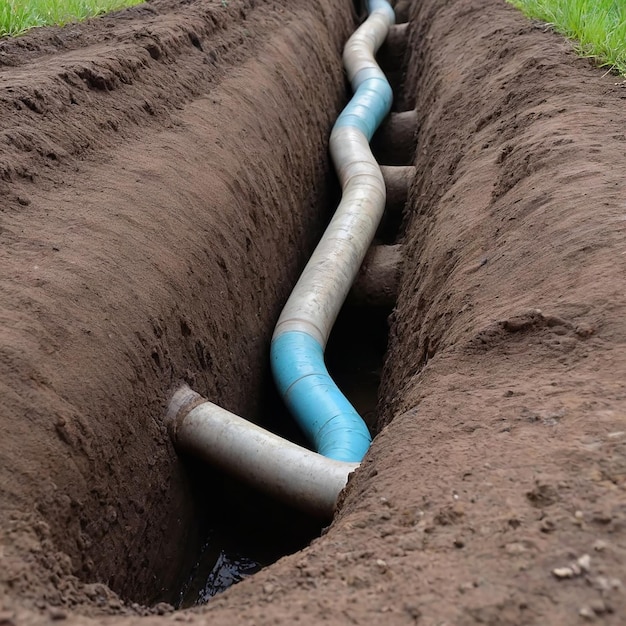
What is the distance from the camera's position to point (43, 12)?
15.6 feet

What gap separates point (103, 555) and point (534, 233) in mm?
2247

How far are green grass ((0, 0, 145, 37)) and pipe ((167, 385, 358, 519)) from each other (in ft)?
9.35

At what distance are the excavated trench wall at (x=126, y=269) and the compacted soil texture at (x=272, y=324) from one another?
0.05ft

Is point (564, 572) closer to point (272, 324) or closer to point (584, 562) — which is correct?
point (584, 562)

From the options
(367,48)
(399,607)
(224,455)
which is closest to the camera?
(399,607)

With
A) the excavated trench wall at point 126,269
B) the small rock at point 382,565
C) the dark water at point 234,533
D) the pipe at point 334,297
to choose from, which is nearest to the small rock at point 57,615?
the excavated trench wall at point 126,269

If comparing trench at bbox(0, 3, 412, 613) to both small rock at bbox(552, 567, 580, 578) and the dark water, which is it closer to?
the dark water

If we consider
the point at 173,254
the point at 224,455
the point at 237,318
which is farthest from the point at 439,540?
the point at 237,318

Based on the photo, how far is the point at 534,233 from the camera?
2967 millimetres

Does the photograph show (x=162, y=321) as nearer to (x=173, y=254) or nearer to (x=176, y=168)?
(x=173, y=254)

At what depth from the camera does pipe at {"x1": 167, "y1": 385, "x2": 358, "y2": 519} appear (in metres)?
3.04

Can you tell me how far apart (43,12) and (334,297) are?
291 cm

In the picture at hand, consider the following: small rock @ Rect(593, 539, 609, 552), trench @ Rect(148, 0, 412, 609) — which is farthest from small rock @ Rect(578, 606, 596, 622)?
trench @ Rect(148, 0, 412, 609)

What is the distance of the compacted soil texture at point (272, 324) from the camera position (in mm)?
1599
